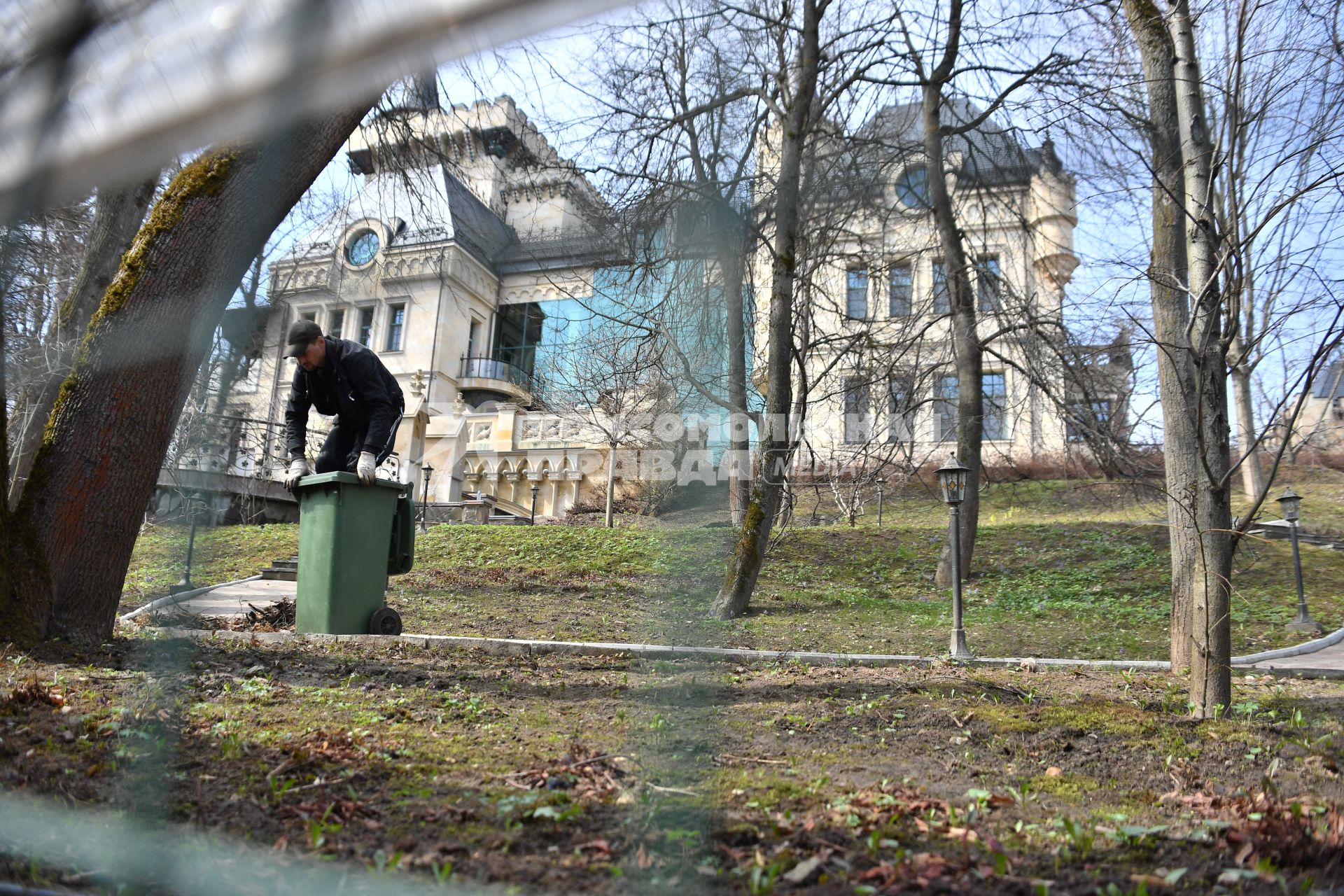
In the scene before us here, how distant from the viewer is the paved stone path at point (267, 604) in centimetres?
480

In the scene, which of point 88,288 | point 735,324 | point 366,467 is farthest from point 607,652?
point 88,288

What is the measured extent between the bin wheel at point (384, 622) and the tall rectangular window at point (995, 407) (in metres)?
7.08

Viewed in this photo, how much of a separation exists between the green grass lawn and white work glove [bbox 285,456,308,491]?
603 mm

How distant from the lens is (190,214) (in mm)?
3348

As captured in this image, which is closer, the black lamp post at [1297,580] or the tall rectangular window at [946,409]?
the black lamp post at [1297,580]

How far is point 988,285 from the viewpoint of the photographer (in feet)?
29.8

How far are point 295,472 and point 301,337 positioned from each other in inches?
30.0

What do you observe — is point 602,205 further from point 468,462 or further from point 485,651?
point 468,462

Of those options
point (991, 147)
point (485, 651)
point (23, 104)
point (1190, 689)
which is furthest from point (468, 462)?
point (23, 104)

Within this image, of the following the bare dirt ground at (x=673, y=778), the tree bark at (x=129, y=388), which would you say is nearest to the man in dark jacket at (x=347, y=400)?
the tree bark at (x=129, y=388)

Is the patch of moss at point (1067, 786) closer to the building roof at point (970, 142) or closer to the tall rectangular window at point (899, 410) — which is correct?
the building roof at point (970, 142)

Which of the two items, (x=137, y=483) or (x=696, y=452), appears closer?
(x=696, y=452)

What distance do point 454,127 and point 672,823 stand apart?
9.80 feet

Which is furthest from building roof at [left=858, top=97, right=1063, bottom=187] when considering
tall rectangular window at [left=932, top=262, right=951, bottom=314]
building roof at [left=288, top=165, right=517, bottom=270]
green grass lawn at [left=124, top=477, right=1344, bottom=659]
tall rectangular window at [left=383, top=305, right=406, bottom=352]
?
tall rectangular window at [left=383, top=305, right=406, bottom=352]
